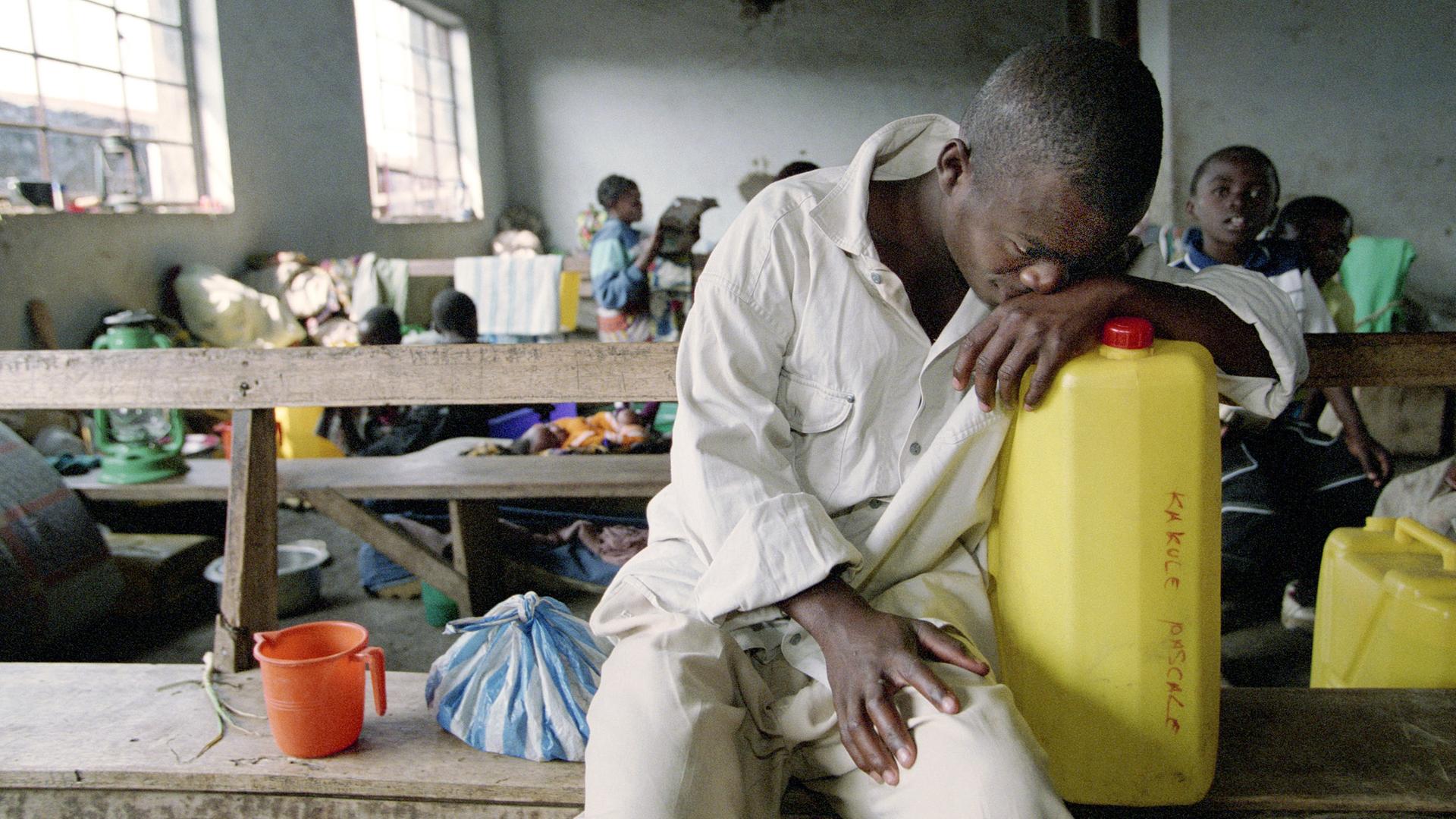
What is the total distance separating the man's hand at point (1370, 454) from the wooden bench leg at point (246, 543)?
103 inches

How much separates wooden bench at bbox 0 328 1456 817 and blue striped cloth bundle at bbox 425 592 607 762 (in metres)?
0.03

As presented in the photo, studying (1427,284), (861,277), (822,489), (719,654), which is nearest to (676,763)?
(719,654)

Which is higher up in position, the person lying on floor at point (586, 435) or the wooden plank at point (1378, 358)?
the wooden plank at point (1378, 358)

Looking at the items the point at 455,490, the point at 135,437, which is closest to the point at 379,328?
the point at 135,437

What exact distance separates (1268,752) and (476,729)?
1.14 metres

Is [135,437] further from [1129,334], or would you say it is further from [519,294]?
[1129,334]

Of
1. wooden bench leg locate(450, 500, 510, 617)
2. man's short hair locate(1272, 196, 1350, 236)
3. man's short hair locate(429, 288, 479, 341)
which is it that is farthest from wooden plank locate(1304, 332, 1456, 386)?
man's short hair locate(429, 288, 479, 341)

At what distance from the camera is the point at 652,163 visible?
990 cm

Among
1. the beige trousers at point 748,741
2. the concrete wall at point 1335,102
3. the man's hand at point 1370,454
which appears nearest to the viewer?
the beige trousers at point 748,741

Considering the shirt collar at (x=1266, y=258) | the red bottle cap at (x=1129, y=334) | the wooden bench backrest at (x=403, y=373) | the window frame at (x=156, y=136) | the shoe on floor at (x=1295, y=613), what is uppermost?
the window frame at (x=156, y=136)

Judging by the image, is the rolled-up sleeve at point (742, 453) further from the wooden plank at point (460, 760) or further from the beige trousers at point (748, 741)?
the wooden plank at point (460, 760)

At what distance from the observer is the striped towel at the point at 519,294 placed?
20.5 ft

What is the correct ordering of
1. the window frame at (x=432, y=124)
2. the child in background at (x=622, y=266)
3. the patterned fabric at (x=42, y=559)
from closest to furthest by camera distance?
the patterned fabric at (x=42, y=559)
the child in background at (x=622, y=266)
the window frame at (x=432, y=124)

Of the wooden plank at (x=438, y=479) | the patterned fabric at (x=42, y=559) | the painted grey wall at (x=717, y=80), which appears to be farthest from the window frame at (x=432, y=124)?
the patterned fabric at (x=42, y=559)
